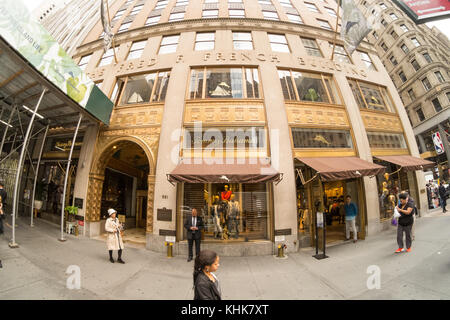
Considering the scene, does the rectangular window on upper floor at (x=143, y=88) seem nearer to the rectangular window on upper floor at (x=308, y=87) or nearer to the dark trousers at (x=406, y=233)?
the rectangular window on upper floor at (x=308, y=87)

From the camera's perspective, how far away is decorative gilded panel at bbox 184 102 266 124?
29.0 feet

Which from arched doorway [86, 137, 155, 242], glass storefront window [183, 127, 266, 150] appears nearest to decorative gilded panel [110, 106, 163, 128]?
arched doorway [86, 137, 155, 242]

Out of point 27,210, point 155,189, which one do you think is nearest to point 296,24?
point 155,189

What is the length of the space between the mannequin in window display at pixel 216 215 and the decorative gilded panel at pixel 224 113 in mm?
3950

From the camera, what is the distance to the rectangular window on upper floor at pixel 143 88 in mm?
9977

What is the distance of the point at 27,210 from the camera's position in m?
12.4

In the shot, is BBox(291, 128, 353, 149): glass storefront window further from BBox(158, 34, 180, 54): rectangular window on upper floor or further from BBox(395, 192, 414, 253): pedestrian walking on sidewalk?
BBox(158, 34, 180, 54): rectangular window on upper floor

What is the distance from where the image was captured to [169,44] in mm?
11617

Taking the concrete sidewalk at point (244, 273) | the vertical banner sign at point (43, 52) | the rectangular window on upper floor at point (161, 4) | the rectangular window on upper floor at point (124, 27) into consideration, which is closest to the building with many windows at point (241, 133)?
the rectangular window on upper floor at point (124, 27)

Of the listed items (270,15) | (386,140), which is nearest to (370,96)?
(386,140)

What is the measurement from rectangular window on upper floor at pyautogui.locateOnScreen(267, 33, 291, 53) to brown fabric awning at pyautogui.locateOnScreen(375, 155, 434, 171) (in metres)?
8.65

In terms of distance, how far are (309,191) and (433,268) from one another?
434 cm

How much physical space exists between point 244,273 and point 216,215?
9.00 ft

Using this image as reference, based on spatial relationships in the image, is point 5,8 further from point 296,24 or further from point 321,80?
point 296,24
